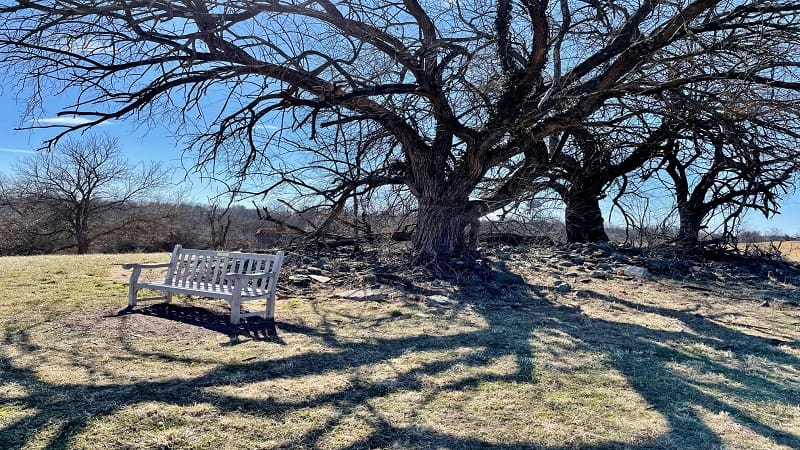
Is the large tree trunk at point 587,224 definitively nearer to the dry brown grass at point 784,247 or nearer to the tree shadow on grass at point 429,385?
the dry brown grass at point 784,247

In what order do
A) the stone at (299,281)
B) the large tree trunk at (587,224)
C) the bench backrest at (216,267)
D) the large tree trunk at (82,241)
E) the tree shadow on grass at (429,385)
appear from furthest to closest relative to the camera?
the large tree trunk at (82,241) < the large tree trunk at (587,224) < the stone at (299,281) < the bench backrest at (216,267) < the tree shadow on grass at (429,385)

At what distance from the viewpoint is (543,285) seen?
310 inches

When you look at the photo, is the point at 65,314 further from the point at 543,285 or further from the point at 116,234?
the point at 116,234

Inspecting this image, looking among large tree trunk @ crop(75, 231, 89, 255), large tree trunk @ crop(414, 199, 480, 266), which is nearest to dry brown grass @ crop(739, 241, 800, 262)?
large tree trunk @ crop(414, 199, 480, 266)

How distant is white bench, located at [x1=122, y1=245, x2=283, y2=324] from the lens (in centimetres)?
537

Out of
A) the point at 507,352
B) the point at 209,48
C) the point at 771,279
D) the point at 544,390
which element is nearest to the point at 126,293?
the point at 209,48

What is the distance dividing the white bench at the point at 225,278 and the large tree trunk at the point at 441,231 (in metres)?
3.03

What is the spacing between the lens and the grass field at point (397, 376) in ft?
8.93

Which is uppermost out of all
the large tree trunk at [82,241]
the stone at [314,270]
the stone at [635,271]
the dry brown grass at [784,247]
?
the dry brown grass at [784,247]

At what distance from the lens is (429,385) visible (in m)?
3.48

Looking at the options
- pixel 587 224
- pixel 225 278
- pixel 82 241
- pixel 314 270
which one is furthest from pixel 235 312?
pixel 82 241

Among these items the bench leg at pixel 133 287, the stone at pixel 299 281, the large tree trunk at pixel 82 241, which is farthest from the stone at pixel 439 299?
the large tree trunk at pixel 82 241

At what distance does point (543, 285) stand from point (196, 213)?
1010 inches

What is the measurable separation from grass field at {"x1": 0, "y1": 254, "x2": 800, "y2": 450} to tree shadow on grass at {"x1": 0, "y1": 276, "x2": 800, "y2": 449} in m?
0.02
